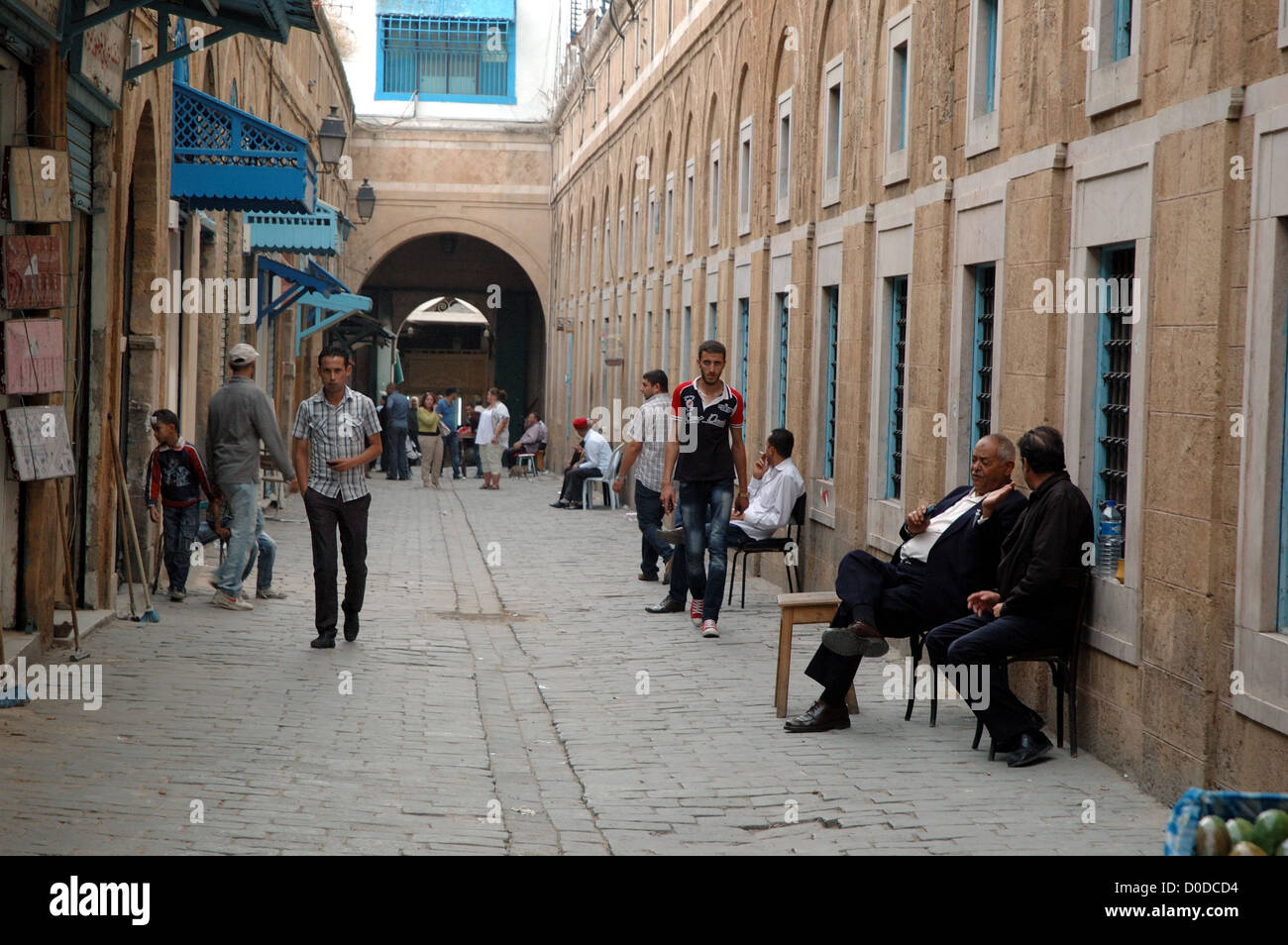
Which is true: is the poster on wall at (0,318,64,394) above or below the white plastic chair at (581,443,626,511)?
above

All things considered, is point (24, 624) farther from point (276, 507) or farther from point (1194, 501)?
point (276, 507)

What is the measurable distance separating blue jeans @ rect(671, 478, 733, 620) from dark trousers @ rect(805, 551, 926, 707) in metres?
3.06

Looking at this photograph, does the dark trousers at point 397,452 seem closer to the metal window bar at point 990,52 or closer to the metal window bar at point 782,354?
the metal window bar at point 782,354

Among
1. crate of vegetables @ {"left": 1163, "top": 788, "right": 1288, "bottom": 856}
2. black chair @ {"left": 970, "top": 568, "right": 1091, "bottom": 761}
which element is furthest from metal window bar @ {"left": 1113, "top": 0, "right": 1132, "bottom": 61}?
crate of vegetables @ {"left": 1163, "top": 788, "right": 1288, "bottom": 856}

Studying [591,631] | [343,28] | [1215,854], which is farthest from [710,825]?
[343,28]

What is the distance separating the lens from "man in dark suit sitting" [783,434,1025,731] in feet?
26.9

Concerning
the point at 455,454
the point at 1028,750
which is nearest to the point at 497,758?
the point at 1028,750

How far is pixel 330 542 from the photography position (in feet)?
34.7

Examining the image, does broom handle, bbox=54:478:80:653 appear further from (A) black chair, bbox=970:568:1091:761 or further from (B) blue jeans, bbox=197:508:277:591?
(A) black chair, bbox=970:568:1091:761

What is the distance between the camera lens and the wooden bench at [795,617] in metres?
8.66

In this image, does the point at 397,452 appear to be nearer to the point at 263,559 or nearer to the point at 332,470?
the point at 263,559

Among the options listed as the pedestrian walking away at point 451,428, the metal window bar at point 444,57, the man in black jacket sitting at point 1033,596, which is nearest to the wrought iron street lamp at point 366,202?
the pedestrian walking away at point 451,428

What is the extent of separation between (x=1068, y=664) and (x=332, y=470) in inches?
190

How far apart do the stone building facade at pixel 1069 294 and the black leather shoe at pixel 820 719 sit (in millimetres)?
1170
